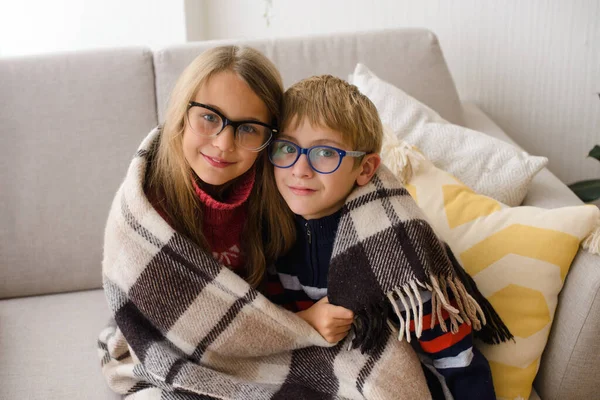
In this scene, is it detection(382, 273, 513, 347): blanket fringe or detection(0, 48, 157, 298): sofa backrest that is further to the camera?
detection(0, 48, 157, 298): sofa backrest

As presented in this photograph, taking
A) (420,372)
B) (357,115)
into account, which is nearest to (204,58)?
(357,115)

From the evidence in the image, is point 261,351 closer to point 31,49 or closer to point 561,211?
point 561,211

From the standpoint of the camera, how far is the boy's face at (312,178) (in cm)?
108

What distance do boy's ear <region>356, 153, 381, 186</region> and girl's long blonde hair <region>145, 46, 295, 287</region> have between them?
0.55ft

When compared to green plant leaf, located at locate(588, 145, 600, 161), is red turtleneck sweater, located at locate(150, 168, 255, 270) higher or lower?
higher

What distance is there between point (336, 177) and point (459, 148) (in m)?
0.55

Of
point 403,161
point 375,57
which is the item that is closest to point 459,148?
point 403,161

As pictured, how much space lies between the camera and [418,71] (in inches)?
69.0

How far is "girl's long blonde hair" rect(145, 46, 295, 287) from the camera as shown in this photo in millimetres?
1117

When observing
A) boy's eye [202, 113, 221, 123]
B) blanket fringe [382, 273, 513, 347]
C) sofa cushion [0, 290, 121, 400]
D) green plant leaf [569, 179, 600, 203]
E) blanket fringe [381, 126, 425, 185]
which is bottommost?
sofa cushion [0, 290, 121, 400]

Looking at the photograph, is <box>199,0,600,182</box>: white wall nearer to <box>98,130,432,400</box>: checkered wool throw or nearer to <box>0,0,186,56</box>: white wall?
<box>0,0,186,56</box>: white wall

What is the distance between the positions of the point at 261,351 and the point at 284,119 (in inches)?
16.8

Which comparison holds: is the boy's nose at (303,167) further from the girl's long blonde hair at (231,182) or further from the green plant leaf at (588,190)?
the green plant leaf at (588,190)

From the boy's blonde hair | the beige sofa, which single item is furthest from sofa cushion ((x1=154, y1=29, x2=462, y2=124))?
the boy's blonde hair
